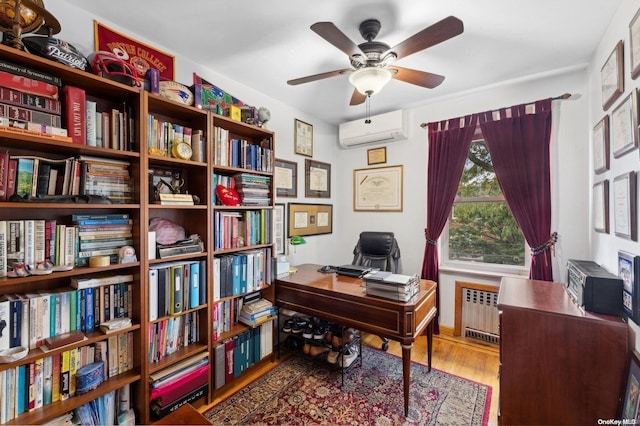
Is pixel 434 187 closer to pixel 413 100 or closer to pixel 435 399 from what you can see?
pixel 413 100

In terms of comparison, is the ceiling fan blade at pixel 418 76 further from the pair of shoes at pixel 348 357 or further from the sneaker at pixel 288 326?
the sneaker at pixel 288 326

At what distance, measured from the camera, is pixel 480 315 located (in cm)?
271

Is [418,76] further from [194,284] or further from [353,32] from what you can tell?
[194,284]

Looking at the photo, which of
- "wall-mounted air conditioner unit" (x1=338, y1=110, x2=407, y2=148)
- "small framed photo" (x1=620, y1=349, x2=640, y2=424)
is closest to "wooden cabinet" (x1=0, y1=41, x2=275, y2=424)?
"wall-mounted air conditioner unit" (x1=338, y1=110, x2=407, y2=148)

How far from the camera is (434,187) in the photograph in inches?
114

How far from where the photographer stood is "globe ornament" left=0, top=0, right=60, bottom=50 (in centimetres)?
118

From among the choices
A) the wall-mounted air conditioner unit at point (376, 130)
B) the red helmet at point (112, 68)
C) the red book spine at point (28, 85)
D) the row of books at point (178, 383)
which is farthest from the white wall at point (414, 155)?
the row of books at point (178, 383)

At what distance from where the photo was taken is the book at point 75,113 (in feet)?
4.44

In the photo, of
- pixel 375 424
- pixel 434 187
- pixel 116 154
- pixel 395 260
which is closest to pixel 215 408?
pixel 375 424

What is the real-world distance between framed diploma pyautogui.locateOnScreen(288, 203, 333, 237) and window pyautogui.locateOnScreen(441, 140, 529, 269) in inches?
54.1

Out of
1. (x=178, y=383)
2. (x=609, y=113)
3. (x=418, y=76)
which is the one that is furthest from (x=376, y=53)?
(x=178, y=383)

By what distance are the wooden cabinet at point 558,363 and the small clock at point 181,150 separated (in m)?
2.11

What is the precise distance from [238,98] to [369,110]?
1.49 meters

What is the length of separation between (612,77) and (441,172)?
1.38 metres
